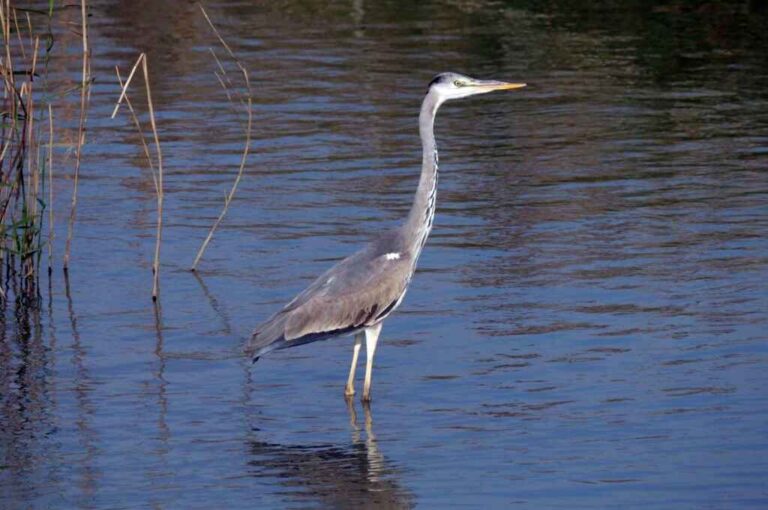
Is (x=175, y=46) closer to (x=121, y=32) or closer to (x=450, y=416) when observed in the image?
(x=121, y=32)

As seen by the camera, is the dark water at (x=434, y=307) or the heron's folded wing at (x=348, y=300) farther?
the heron's folded wing at (x=348, y=300)

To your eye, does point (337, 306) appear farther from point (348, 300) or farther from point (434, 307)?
point (434, 307)

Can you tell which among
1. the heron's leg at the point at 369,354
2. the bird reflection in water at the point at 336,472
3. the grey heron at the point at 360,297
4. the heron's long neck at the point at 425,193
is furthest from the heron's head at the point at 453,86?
the bird reflection in water at the point at 336,472

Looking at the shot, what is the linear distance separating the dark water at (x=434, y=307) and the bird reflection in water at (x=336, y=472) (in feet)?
0.06

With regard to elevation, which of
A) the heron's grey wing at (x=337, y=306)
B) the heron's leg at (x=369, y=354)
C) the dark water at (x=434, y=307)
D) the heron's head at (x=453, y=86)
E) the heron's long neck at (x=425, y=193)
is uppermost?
the heron's head at (x=453, y=86)

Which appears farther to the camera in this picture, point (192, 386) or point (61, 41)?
point (61, 41)

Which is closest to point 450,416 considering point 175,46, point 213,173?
point 213,173

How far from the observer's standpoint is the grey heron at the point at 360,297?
8.82 m

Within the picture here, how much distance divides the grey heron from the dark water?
1.28 ft

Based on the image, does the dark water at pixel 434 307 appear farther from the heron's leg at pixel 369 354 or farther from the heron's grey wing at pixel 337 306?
the heron's grey wing at pixel 337 306

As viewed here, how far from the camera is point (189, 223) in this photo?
13.1 metres

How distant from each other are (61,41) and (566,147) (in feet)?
33.0

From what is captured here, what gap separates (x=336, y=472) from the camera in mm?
7875

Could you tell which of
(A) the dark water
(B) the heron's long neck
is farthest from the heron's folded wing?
(A) the dark water
